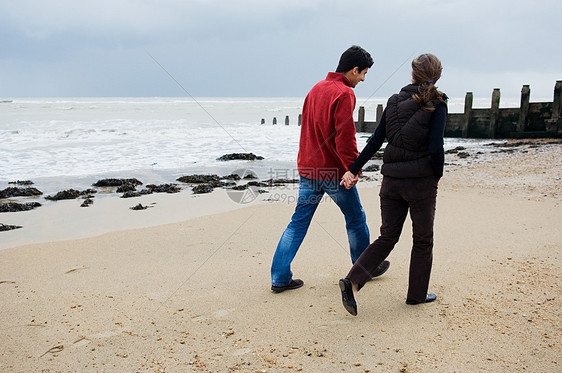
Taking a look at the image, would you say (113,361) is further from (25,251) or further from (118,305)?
(25,251)

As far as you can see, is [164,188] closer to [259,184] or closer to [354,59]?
[259,184]

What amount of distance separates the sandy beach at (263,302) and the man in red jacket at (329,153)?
1.37 ft

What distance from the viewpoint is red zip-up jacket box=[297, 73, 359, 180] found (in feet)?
10.4

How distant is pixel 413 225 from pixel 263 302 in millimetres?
1292

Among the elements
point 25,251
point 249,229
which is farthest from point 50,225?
point 249,229

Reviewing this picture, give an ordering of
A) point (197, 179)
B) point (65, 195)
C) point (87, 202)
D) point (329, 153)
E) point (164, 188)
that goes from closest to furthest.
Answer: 1. point (329, 153)
2. point (87, 202)
3. point (65, 195)
4. point (164, 188)
5. point (197, 179)

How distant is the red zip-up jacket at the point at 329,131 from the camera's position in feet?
10.4

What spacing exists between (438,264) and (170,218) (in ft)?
12.8

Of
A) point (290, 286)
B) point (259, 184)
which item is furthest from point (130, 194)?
point (290, 286)

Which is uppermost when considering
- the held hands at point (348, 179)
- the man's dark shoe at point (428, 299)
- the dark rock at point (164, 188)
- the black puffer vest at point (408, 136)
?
the black puffer vest at point (408, 136)

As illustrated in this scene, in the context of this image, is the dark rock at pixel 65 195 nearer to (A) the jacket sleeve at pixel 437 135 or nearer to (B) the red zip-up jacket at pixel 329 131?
(B) the red zip-up jacket at pixel 329 131

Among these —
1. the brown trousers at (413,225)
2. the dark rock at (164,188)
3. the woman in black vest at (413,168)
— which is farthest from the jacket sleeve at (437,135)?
the dark rock at (164,188)

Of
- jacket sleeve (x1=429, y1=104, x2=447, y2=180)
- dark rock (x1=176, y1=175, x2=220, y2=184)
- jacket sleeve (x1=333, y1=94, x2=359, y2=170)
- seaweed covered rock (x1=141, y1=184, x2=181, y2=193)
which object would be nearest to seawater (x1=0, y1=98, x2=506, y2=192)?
dark rock (x1=176, y1=175, x2=220, y2=184)

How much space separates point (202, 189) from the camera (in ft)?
28.0
